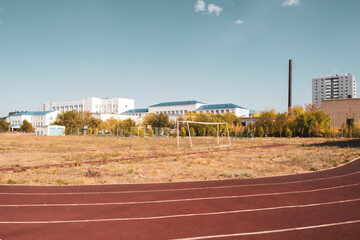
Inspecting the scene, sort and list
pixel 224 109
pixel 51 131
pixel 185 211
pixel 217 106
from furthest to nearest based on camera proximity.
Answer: pixel 217 106 → pixel 224 109 → pixel 51 131 → pixel 185 211

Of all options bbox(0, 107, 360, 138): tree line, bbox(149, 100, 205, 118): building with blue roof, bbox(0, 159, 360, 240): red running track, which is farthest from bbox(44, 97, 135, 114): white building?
bbox(0, 159, 360, 240): red running track

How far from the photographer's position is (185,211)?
771 centimetres

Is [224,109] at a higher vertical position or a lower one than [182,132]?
higher

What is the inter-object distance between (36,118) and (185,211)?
483ft

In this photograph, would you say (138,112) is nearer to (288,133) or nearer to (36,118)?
(36,118)

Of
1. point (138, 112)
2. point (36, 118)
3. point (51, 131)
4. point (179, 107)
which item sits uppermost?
point (179, 107)

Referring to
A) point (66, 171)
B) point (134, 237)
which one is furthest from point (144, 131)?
point (134, 237)

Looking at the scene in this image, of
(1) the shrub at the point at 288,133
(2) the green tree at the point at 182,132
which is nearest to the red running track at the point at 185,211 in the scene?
(1) the shrub at the point at 288,133

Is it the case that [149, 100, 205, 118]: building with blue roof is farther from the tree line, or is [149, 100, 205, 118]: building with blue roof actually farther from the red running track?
the red running track

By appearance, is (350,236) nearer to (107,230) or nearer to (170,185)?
(107,230)

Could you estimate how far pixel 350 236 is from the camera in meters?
5.89

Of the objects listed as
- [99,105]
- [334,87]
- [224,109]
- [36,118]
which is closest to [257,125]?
[224,109]

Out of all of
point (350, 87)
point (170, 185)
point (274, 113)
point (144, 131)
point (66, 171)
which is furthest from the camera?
point (350, 87)

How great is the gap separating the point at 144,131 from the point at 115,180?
66499 mm
